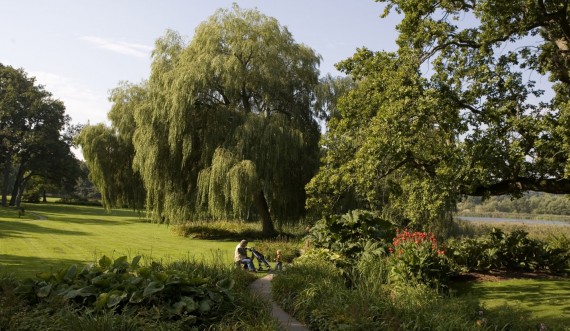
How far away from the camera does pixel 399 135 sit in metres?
10.0

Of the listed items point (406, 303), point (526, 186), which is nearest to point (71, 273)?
point (406, 303)

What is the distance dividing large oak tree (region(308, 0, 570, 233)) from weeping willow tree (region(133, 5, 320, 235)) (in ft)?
31.2

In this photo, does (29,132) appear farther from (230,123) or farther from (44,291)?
(44,291)

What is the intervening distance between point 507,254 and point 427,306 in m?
6.75

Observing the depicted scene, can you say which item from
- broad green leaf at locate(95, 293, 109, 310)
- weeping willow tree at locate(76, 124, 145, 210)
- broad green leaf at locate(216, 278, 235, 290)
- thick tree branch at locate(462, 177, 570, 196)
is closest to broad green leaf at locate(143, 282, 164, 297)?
broad green leaf at locate(95, 293, 109, 310)

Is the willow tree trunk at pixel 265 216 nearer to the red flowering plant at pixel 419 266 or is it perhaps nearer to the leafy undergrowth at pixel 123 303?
the red flowering plant at pixel 419 266

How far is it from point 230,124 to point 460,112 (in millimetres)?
13471

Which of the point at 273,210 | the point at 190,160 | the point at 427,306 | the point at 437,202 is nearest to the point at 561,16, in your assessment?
the point at 437,202

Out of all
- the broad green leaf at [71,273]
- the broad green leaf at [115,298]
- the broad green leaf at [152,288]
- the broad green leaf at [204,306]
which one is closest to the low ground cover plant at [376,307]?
the broad green leaf at [204,306]

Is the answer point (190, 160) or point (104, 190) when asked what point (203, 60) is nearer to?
point (190, 160)

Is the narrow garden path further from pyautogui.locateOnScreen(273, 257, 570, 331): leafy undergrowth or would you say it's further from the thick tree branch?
the thick tree branch

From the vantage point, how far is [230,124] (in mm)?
22172

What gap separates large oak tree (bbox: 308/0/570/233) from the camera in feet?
31.4

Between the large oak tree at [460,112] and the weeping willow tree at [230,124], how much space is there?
9.51 meters
